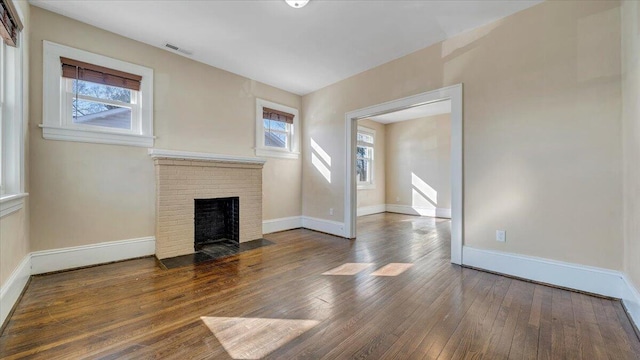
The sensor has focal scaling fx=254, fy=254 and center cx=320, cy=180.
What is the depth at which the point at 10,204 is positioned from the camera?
1.93 meters

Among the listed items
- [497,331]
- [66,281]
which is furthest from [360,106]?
[66,281]

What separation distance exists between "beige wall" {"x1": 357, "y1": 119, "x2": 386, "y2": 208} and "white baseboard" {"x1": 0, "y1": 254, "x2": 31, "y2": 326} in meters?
6.18

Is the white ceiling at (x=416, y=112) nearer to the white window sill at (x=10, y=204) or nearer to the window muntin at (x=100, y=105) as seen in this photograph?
the window muntin at (x=100, y=105)

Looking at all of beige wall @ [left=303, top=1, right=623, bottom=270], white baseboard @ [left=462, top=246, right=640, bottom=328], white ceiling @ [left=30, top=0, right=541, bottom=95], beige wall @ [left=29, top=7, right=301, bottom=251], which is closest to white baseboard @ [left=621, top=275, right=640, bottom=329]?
white baseboard @ [left=462, top=246, right=640, bottom=328]

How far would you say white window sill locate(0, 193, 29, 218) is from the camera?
5.75 feet

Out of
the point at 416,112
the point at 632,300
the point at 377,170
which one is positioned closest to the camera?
the point at 632,300

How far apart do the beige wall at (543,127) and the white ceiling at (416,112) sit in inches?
114

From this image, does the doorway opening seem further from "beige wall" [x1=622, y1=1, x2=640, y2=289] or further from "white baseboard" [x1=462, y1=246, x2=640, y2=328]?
"beige wall" [x1=622, y1=1, x2=640, y2=289]

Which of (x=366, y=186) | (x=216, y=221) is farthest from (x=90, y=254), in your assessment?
(x=366, y=186)

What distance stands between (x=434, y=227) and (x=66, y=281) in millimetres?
5739

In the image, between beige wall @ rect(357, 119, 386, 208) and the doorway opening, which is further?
beige wall @ rect(357, 119, 386, 208)

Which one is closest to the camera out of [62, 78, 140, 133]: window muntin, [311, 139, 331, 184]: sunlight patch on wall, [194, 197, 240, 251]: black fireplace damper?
[62, 78, 140, 133]: window muntin

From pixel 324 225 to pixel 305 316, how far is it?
2904 millimetres

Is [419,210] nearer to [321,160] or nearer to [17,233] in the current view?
[321,160]
